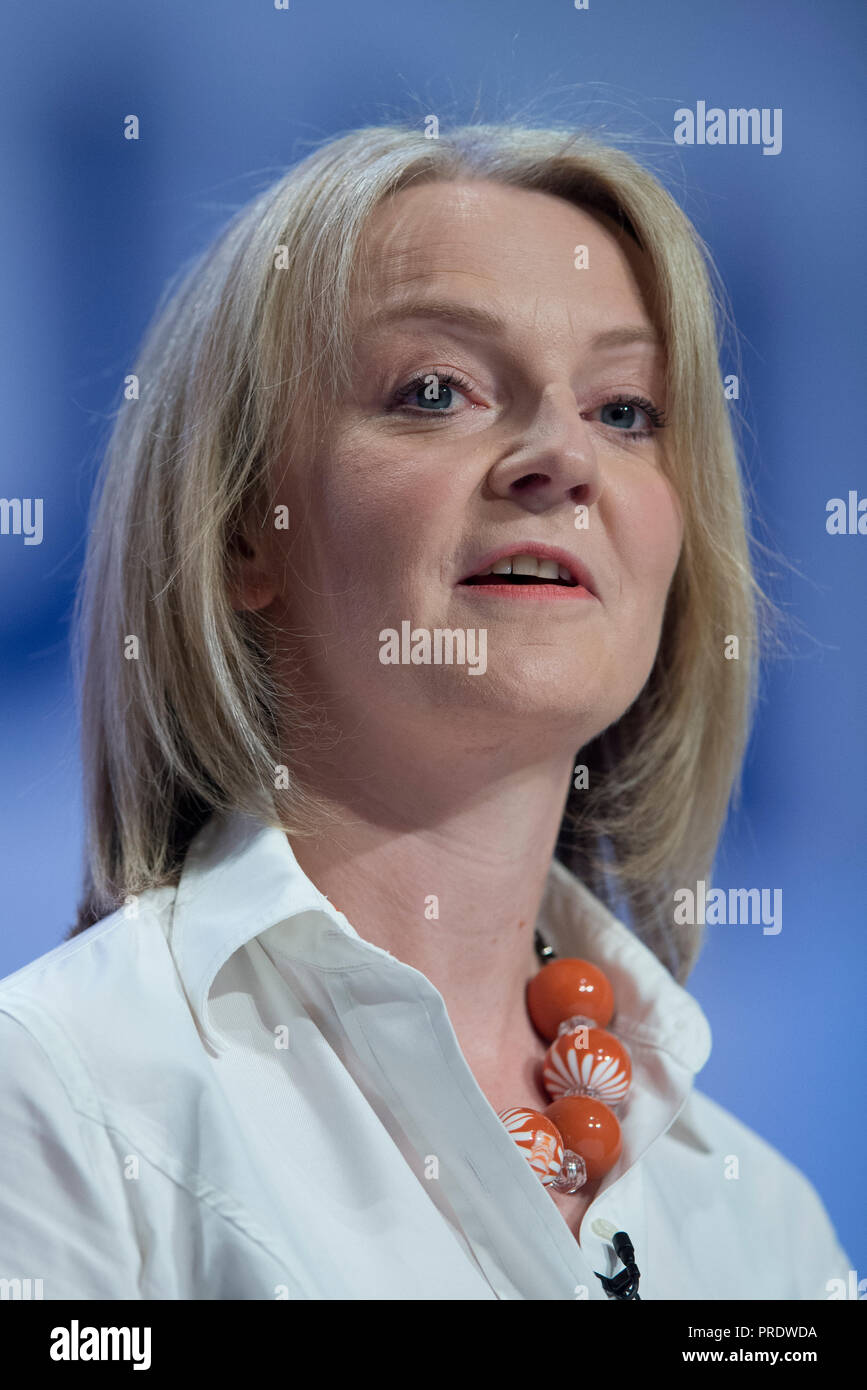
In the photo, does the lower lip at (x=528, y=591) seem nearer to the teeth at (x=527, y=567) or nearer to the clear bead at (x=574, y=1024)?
the teeth at (x=527, y=567)

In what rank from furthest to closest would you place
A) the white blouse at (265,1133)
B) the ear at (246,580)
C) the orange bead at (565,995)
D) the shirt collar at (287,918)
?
the orange bead at (565,995), the ear at (246,580), the shirt collar at (287,918), the white blouse at (265,1133)

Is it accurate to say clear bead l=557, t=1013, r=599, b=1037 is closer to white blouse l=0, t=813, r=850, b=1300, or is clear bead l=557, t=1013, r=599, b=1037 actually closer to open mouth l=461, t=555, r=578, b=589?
white blouse l=0, t=813, r=850, b=1300

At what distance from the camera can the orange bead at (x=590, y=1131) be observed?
126 centimetres

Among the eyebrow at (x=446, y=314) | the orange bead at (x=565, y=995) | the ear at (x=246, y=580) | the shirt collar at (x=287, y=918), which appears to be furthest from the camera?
the orange bead at (x=565, y=995)

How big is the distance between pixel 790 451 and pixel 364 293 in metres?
0.69

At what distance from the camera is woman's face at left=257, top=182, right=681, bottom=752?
1158mm

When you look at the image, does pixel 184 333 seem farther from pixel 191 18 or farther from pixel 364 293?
pixel 191 18

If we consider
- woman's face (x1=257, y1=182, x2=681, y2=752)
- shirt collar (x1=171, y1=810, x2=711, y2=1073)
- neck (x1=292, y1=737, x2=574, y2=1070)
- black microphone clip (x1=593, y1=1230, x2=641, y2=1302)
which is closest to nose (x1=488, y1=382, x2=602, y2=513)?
woman's face (x1=257, y1=182, x2=681, y2=752)

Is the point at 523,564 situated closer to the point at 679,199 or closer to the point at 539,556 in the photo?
the point at 539,556

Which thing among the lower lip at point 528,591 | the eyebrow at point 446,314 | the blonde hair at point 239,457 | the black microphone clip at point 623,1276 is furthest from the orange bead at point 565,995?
the eyebrow at point 446,314

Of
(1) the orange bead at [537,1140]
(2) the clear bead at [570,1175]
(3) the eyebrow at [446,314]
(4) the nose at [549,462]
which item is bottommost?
(2) the clear bead at [570,1175]

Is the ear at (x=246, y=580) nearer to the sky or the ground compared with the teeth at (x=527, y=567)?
nearer to the sky

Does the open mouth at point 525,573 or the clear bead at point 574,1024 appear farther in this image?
the clear bead at point 574,1024

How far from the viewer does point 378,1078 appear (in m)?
1.13
